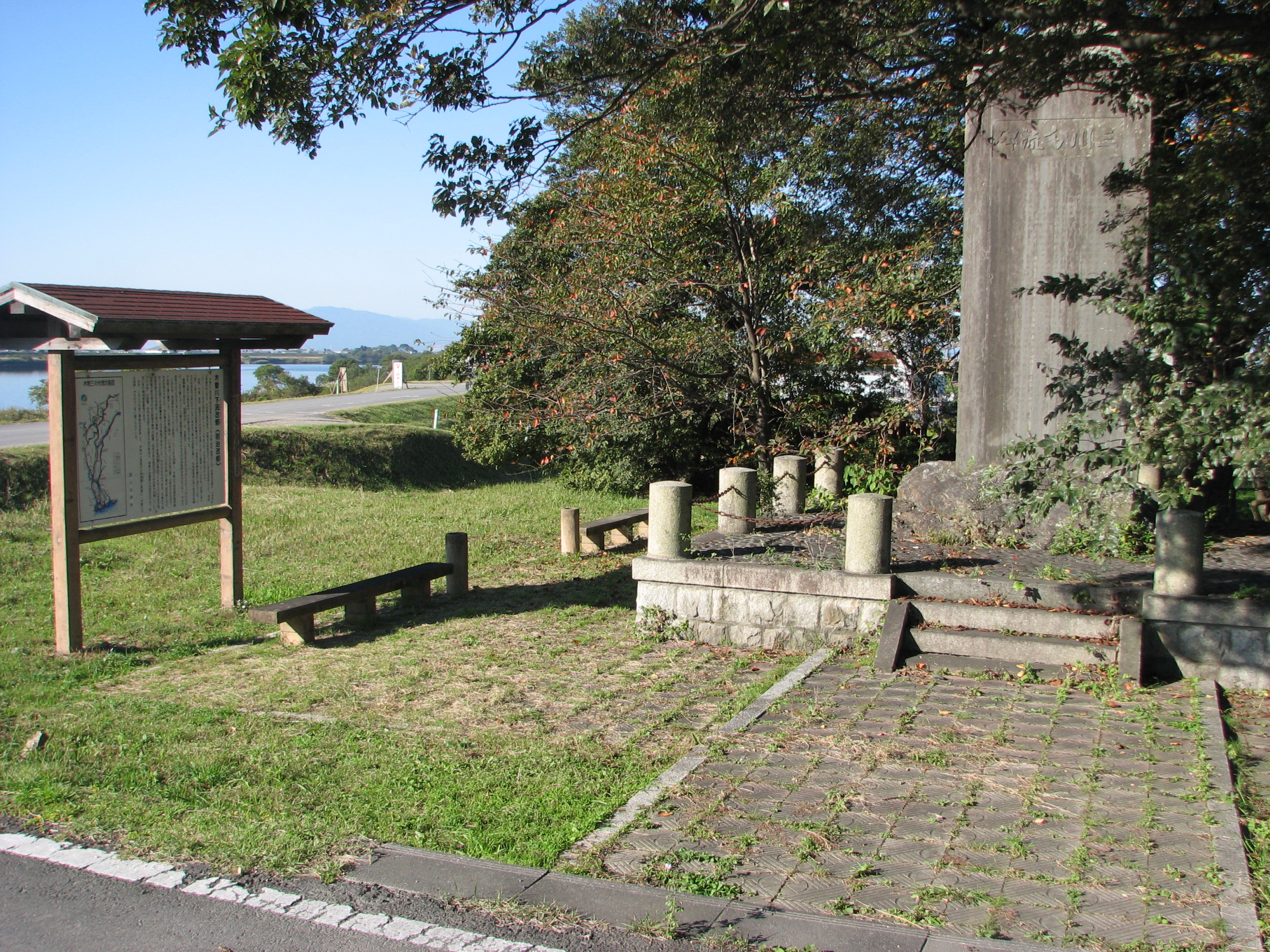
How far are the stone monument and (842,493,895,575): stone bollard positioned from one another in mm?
1955

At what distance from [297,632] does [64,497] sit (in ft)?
6.23

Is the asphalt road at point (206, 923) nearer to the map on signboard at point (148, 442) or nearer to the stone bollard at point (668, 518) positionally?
the map on signboard at point (148, 442)

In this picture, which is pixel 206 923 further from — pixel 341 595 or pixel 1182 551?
pixel 1182 551

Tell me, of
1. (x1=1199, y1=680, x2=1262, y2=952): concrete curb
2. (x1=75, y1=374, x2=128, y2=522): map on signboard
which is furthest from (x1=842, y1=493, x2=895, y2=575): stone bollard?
(x1=75, y1=374, x2=128, y2=522): map on signboard

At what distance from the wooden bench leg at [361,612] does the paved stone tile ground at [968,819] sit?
4.07 meters

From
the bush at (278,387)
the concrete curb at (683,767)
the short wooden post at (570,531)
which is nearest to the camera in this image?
the concrete curb at (683,767)

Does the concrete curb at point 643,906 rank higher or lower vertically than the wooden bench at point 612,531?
lower

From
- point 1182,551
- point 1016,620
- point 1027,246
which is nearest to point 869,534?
point 1016,620

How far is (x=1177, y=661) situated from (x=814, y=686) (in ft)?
7.36

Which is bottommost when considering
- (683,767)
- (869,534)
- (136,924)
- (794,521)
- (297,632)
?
(136,924)

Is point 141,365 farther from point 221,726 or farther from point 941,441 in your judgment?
point 941,441

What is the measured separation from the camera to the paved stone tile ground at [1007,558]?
23.0 ft

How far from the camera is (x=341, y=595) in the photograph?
7.77 metres

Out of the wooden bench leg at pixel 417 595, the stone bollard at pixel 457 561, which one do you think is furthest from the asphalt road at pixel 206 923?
the stone bollard at pixel 457 561
